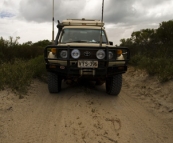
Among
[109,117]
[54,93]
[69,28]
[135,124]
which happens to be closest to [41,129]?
[109,117]

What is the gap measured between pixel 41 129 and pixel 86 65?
1812mm

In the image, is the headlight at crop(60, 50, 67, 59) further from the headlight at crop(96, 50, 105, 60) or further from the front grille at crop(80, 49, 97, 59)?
the headlight at crop(96, 50, 105, 60)

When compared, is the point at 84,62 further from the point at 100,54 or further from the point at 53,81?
the point at 53,81

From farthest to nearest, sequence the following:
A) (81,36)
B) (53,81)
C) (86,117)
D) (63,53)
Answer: (81,36) < (53,81) < (63,53) < (86,117)

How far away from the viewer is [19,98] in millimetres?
4715

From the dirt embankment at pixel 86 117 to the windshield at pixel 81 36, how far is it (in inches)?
53.8

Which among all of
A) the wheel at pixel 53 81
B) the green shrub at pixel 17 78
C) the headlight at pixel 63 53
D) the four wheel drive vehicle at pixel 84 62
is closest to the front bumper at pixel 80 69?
the four wheel drive vehicle at pixel 84 62

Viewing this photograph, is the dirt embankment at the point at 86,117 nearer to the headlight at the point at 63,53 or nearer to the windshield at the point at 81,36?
the headlight at the point at 63,53

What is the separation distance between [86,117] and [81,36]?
8.80ft

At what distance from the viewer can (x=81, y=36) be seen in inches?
232

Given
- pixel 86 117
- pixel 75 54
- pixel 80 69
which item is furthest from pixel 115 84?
pixel 86 117

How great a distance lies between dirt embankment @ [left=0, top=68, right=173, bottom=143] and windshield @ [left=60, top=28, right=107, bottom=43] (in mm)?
1367

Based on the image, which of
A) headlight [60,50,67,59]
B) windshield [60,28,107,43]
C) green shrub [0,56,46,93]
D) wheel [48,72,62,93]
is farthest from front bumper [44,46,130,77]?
windshield [60,28,107,43]

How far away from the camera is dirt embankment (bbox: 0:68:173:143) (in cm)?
326
